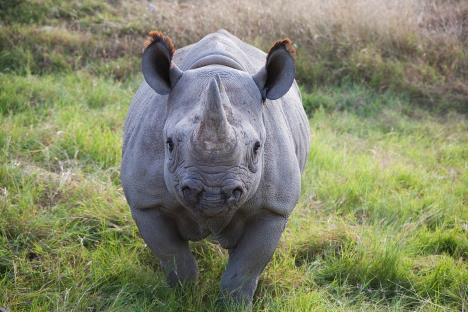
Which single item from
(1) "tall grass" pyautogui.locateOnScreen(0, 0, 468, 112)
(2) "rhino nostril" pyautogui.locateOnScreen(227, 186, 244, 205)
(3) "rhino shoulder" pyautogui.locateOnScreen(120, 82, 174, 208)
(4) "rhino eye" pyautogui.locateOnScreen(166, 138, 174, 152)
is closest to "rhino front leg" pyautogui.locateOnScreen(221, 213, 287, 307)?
(3) "rhino shoulder" pyautogui.locateOnScreen(120, 82, 174, 208)

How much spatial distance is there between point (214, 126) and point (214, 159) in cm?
15

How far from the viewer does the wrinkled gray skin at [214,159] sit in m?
2.63

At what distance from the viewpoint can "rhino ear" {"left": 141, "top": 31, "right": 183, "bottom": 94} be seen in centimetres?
309

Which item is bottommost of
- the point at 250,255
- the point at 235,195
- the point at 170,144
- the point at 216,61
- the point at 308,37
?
the point at 308,37

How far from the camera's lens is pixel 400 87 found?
800 centimetres

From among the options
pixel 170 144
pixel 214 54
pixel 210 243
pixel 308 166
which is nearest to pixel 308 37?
pixel 308 166

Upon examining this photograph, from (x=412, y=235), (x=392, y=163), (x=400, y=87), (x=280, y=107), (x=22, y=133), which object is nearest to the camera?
(x=280, y=107)

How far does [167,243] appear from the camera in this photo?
132 inches

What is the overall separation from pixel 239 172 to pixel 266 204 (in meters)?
Answer: 0.57

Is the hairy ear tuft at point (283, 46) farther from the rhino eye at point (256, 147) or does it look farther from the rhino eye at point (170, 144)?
the rhino eye at point (170, 144)

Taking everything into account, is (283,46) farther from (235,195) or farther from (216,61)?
(235,195)

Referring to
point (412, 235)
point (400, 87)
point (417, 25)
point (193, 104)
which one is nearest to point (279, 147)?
point (193, 104)

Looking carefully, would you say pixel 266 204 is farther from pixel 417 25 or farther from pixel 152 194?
pixel 417 25

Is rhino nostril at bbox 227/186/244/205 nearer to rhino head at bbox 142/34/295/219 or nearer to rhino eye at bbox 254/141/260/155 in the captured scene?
rhino head at bbox 142/34/295/219
